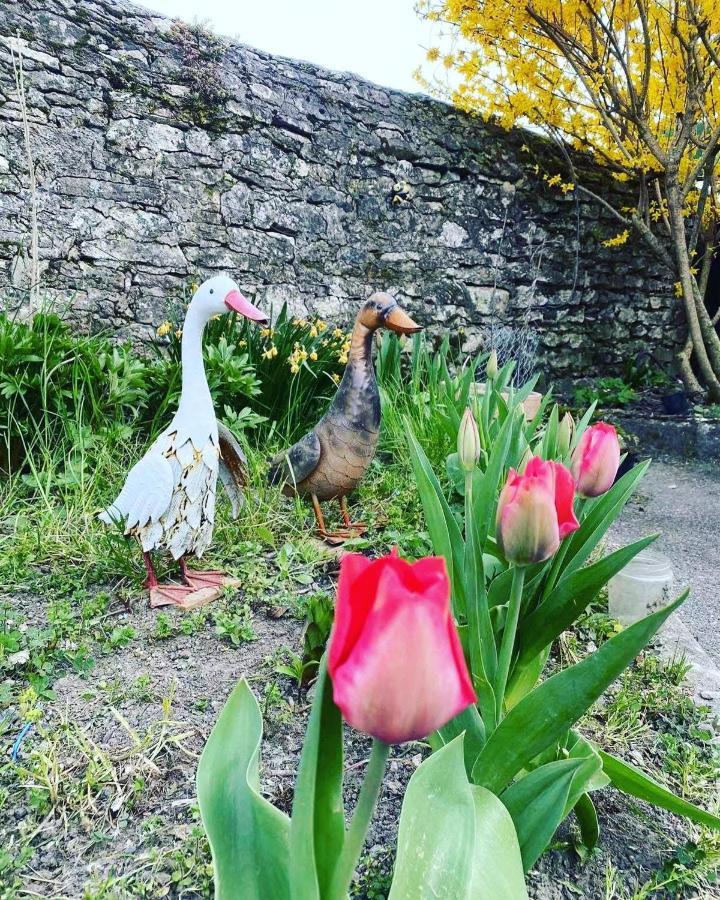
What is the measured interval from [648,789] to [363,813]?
701mm

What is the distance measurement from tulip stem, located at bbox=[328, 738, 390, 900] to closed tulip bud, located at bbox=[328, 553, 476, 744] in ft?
0.09

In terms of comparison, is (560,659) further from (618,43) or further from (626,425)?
(618,43)

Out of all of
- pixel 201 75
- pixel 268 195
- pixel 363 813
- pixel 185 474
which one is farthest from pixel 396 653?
pixel 201 75

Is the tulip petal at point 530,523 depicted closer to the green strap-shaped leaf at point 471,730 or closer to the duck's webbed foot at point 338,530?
the green strap-shaped leaf at point 471,730

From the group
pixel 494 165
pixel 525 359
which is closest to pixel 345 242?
pixel 494 165

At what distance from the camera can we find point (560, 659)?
5.35ft

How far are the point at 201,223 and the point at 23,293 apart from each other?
45.6 inches

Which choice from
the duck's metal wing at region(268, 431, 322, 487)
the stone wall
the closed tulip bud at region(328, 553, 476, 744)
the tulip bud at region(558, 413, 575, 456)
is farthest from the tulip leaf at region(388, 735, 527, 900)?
the stone wall

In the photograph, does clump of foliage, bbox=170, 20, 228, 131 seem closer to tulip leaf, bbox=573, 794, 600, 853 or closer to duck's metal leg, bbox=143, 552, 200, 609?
duck's metal leg, bbox=143, 552, 200, 609

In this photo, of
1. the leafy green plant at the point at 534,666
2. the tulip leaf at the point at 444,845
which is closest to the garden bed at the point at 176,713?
the leafy green plant at the point at 534,666

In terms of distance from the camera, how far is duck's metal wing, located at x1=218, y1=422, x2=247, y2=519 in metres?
1.87

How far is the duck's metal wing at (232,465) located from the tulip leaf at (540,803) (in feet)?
4.31

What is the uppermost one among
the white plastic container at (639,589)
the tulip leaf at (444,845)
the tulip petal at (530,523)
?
the tulip petal at (530,523)

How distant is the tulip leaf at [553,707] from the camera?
2.42ft
